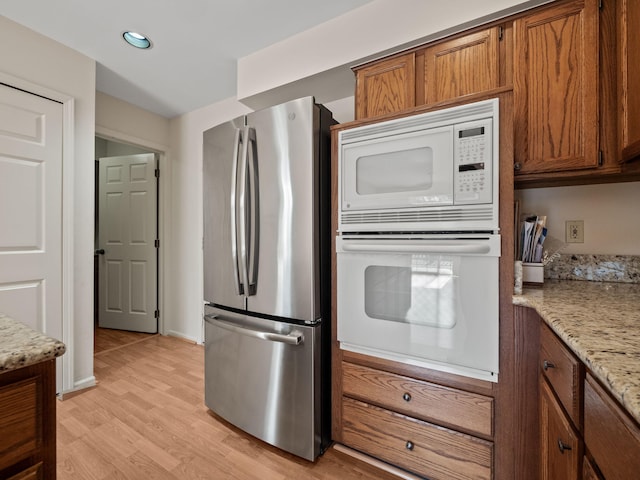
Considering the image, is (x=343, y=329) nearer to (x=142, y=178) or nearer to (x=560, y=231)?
(x=560, y=231)

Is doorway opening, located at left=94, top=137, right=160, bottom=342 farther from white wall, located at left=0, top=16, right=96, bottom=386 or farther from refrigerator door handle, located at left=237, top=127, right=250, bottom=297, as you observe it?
refrigerator door handle, located at left=237, top=127, right=250, bottom=297

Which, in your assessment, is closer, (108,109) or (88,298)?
(88,298)

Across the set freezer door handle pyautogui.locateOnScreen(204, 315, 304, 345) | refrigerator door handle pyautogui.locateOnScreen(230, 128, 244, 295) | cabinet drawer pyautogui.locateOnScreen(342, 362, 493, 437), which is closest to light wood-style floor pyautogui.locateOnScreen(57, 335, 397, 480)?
cabinet drawer pyautogui.locateOnScreen(342, 362, 493, 437)

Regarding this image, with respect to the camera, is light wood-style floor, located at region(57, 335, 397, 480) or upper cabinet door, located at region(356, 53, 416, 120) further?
upper cabinet door, located at region(356, 53, 416, 120)

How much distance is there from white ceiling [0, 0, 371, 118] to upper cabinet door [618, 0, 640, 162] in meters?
1.26

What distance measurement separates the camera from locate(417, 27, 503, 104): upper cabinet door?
1420 mm

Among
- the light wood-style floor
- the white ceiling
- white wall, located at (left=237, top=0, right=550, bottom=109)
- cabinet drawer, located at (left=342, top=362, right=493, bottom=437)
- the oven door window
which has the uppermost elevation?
the white ceiling

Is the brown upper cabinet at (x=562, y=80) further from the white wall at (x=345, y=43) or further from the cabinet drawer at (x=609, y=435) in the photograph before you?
the cabinet drawer at (x=609, y=435)

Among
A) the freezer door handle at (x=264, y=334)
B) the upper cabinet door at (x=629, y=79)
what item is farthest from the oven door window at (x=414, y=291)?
the upper cabinet door at (x=629, y=79)

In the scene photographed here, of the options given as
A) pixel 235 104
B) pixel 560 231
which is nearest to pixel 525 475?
pixel 560 231

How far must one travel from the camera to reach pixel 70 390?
216 cm

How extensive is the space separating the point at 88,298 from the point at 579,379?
2952mm

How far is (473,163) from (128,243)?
3.85 meters

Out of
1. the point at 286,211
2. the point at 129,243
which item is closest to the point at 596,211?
the point at 286,211
